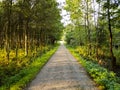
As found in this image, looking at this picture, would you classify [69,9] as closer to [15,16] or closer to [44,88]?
[15,16]

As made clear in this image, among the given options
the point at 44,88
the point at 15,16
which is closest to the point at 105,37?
the point at 15,16

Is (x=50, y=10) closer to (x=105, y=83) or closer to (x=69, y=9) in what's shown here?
(x=69, y=9)

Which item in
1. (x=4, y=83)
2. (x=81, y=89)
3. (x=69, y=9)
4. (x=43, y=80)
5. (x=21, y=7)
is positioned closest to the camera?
(x=81, y=89)

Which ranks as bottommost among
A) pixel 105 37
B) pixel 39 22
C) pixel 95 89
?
pixel 95 89

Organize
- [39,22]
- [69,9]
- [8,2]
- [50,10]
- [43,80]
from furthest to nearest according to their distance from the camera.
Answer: [69,9]
[39,22]
[50,10]
[8,2]
[43,80]

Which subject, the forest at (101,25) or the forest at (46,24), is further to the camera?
the forest at (101,25)

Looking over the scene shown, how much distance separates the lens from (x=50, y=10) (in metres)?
32.0

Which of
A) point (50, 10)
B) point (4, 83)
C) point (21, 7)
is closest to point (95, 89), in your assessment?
point (4, 83)

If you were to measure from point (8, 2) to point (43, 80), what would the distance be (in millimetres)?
9719

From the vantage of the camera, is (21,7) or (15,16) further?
(15,16)

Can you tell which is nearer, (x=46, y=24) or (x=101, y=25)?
(x=101, y=25)

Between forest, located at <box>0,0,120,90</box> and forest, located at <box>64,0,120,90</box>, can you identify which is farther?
forest, located at <box>64,0,120,90</box>

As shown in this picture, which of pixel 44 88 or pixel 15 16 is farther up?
pixel 15 16

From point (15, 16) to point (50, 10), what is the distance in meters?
4.99
